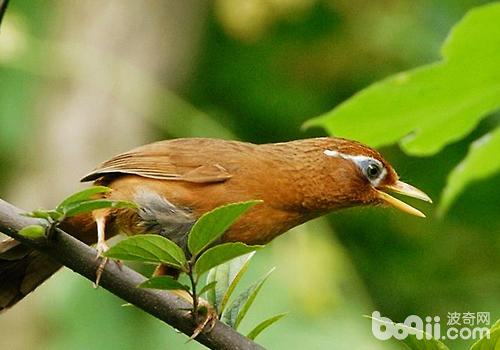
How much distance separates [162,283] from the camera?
78.0 inches

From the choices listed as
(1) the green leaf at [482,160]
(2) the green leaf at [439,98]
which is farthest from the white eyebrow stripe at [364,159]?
(1) the green leaf at [482,160]

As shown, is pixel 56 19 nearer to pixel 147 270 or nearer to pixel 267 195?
pixel 147 270

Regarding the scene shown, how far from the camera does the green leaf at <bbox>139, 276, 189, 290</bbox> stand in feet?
6.45

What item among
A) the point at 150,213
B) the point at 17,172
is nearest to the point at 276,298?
the point at 150,213

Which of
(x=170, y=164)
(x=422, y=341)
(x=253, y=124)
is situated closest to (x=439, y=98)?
(x=422, y=341)

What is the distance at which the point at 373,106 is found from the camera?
1.67 meters

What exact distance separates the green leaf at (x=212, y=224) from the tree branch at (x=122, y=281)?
0.73 ft

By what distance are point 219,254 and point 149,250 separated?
0.49ft

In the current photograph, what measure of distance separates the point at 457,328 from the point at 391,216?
2498mm

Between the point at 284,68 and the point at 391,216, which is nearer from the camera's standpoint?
the point at 391,216

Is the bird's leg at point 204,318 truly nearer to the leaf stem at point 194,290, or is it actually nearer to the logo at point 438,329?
the leaf stem at point 194,290

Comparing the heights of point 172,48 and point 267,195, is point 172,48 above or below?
above

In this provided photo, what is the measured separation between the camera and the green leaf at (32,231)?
6.39ft

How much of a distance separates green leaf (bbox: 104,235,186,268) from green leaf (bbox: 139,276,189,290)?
42 millimetres
